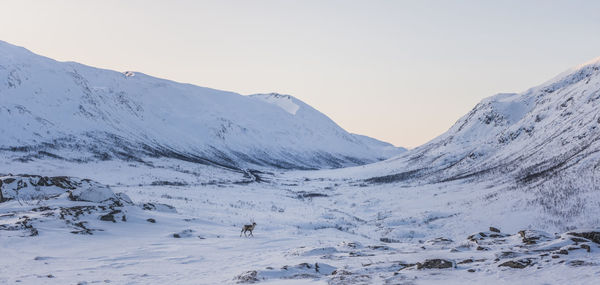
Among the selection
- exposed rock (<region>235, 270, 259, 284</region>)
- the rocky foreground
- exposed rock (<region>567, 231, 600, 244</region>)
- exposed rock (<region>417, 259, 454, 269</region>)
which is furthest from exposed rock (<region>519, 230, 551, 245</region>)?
exposed rock (<region>235, 270, 259, 284</region>)

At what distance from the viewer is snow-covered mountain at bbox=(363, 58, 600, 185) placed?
47031 millimetres

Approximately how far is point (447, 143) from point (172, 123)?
11981cm

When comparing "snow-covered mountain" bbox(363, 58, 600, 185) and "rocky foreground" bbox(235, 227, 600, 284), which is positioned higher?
"snow-covered mountain" bbox(363, 58, 600, 185)

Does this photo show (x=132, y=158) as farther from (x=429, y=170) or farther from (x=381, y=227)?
(x=381, y=227)

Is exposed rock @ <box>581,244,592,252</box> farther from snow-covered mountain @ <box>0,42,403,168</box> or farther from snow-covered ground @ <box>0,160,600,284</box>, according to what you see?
snow-covered mountain @ <box>0,42,403,168</box>

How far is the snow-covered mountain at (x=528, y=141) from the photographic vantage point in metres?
47.0

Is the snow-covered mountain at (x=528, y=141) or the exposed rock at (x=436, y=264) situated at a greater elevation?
the snow-covered mountain at (x=528, y=141)

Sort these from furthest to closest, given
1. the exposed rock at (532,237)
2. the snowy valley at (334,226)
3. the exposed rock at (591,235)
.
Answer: the exposed rock at (532,237)
the exposed rock at (591,235)
the snowy valley at (334,226)

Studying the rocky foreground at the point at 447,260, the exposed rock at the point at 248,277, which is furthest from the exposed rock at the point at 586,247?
the exposed rock at the point at 248,277

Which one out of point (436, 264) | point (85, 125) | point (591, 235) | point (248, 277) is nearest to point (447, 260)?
point (436, 264)

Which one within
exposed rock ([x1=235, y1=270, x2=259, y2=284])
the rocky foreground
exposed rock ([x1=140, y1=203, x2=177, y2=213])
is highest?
the rocky foreground

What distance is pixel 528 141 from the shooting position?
237 ft

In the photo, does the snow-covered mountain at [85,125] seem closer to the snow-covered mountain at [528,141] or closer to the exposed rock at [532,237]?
the snow-covered mountain at [528,141]

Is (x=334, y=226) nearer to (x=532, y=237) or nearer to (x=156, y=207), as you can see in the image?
(x=156, y=207)
